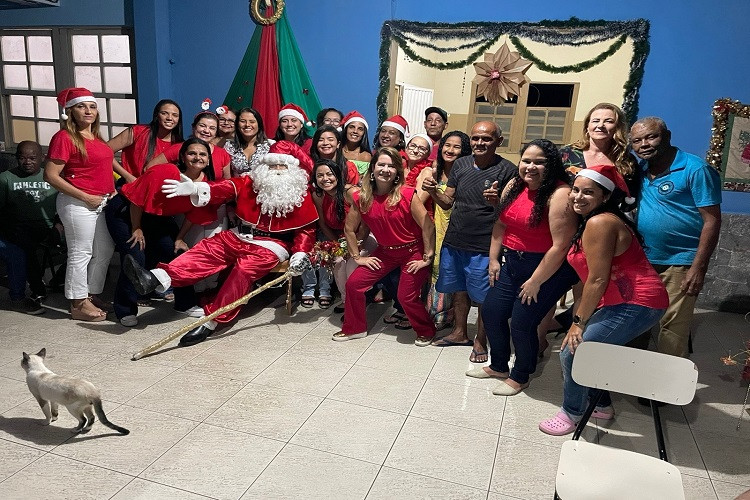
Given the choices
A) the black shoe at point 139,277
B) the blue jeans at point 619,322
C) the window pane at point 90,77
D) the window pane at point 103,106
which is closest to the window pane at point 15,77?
the window pane at point 90,77

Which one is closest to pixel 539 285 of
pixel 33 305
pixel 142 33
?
pixel 33 305

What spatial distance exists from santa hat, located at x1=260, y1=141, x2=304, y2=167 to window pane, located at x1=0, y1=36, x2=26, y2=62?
171 inches

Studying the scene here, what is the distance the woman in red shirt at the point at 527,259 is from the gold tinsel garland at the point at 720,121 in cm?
305

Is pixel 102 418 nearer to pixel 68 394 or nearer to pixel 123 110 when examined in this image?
pixel 68 394

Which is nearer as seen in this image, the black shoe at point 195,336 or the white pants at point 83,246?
the black shoe at point 195,336

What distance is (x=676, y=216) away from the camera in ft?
9.71

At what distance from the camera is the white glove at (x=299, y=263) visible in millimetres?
4066

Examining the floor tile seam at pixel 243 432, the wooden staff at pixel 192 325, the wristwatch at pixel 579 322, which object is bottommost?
the floor tile seam at pixel 243 432

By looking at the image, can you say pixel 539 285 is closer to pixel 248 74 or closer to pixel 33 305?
pixel 33 305

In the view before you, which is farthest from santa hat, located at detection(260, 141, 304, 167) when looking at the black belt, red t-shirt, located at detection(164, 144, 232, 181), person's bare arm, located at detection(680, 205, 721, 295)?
person's bare arm, located at detection(680, 205, 721, 295)

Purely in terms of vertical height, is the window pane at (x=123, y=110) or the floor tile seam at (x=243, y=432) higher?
the window pane at (x=123, y=110)

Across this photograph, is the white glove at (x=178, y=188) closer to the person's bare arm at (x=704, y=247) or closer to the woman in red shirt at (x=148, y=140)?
the woman in red shirt at (x=148, y=140)

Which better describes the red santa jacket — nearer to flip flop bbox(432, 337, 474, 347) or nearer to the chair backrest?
flip flop bbox(432, 337, 474, 347)

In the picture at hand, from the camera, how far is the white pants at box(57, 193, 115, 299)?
3.97 m
